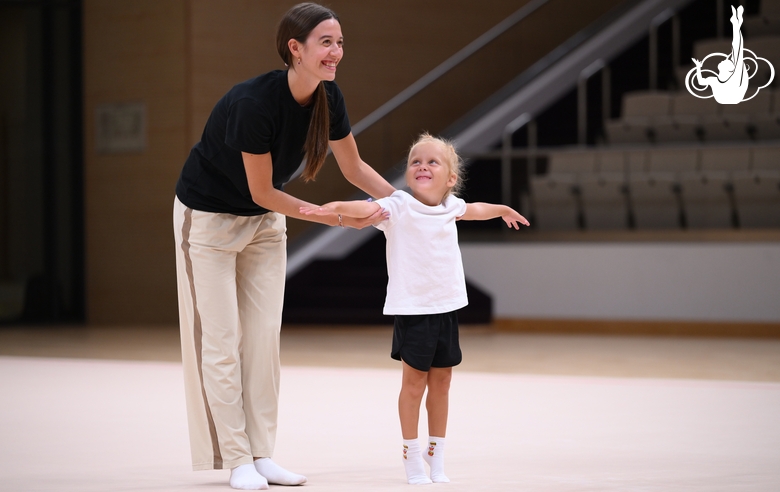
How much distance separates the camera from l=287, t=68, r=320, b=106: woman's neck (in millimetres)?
2926

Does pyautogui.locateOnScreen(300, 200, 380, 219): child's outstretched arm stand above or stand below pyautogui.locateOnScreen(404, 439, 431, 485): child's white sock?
above

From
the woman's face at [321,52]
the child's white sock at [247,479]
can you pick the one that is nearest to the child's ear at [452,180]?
the woman's face at [321,52]

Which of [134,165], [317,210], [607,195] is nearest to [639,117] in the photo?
[607,195]

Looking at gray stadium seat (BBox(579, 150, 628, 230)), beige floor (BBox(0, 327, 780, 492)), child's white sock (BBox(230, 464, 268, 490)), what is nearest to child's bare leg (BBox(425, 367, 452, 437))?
beige floor (BBox(0, 327, 780, 492))

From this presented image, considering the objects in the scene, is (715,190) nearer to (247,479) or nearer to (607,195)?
(607,195)

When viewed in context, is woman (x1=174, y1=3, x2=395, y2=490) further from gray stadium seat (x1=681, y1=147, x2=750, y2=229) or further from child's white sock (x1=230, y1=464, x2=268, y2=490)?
gray stadium seat (x1=681, y1=147, x2=750, y2=229)

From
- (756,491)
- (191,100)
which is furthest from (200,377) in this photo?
(191,100)

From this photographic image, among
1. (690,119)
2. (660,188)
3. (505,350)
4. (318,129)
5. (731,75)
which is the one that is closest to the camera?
(318,129)

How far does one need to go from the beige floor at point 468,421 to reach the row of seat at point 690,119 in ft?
9.52

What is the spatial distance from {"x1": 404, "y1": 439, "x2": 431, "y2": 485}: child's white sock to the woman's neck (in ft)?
3.38

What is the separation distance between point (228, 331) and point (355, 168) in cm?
64

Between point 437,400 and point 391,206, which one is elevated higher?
point 391,206

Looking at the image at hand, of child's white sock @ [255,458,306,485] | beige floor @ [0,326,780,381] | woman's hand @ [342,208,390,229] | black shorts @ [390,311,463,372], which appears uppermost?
woman's hand @ [342,208,390,229]

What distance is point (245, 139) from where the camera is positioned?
113 inches
